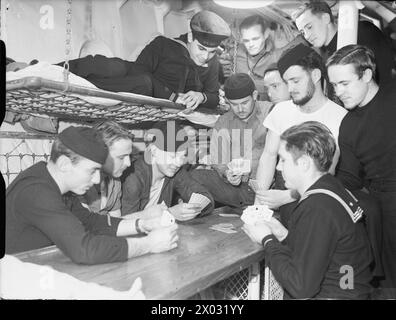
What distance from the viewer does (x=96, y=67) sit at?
61.5 inches

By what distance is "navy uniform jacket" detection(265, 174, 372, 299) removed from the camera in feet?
3.25

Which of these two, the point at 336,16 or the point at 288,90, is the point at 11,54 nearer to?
the point at 288,90

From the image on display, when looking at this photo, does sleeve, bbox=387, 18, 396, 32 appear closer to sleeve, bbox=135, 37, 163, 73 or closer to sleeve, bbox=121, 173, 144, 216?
sleeve, bbox=135, 37, 163, 73

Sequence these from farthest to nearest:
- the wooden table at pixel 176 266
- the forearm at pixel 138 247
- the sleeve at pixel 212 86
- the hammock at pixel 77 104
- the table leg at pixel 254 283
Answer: the sleeve at pixel 212 86
the table leg at pixel 254 283
the hammock at pixel 77 104
the forearm at pixel 138 247
the wooden table at pixel 176 266

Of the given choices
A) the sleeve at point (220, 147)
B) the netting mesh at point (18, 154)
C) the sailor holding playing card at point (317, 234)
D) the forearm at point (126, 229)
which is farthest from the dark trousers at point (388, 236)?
the netting mesh at point (18, 154)

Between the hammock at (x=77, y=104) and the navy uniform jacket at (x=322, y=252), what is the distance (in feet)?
2.64

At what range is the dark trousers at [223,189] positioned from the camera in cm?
179

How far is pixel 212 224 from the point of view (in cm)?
161

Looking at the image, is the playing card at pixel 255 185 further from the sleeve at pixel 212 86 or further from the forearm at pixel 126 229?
the forearm at pixel 126 229

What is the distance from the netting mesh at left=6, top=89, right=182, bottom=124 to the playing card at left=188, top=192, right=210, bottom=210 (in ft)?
1.42

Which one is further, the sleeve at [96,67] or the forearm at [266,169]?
the forearm at [266,169]

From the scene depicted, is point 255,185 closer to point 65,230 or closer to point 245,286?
point 245,286

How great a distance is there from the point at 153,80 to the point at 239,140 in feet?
1.70
